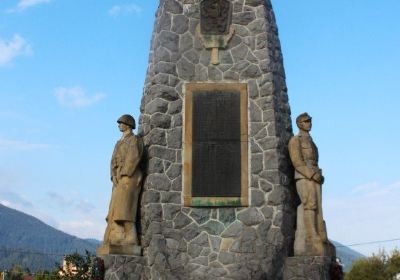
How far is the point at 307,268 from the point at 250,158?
211 centimetres

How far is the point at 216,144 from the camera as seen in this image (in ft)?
37.2

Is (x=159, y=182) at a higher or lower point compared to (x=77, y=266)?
higher

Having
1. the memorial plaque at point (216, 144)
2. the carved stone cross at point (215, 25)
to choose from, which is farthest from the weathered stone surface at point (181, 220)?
the carved stone cross at point (215, 25)

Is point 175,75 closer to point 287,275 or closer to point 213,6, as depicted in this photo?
point 213,6

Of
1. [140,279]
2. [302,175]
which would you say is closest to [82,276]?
[140,279]

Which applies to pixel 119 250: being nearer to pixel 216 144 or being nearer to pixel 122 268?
pixel 122 268

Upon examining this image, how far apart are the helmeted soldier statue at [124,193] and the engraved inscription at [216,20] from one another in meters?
2.41

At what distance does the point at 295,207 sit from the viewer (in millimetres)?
11539

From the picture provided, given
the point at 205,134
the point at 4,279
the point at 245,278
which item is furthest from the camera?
the point at 4,279

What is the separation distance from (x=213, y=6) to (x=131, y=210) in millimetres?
4001

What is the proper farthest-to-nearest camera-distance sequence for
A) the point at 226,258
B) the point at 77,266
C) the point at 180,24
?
the point at 77,266 → the point at 180,24 → the point at 226,258

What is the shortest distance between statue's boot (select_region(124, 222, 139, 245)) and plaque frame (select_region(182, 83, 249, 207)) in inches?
39.4

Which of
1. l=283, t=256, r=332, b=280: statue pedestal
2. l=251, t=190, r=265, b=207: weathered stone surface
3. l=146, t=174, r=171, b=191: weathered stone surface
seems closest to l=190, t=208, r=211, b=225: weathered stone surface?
l=146, t=174, r=171, b=191: weathered stone surface

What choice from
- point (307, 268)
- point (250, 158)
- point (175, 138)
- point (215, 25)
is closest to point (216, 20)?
point (215, 25)
